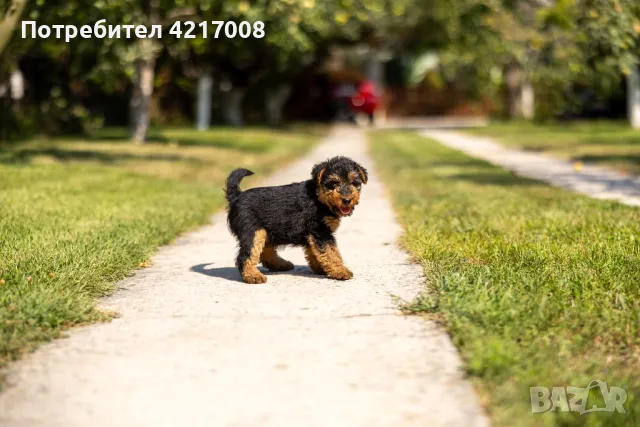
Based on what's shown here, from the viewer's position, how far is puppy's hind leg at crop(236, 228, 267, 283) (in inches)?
314

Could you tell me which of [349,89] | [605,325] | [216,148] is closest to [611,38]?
[216,148]

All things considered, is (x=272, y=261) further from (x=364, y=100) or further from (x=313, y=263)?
(x=364, y=100)

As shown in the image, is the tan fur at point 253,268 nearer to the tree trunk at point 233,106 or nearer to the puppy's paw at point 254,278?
the puppy's paw at point 254,278

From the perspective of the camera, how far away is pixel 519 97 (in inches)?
2000

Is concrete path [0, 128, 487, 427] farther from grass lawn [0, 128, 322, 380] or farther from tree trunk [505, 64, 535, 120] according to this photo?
tree trunk [505, 64, 535, 120]

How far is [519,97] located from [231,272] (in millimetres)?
43761

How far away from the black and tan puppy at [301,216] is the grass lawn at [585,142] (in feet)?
40.6

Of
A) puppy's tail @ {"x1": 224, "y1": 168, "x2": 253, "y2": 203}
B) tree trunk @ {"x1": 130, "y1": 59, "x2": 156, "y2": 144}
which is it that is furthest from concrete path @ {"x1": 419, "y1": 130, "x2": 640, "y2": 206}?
tree trunk @ {"x1": 130, "y1": 59, "x2": 156, "y2": 144}

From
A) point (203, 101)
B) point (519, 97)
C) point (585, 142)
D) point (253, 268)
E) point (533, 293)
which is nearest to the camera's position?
point (533, 293)

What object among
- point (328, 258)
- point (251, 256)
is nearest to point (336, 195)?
point (328, 258)

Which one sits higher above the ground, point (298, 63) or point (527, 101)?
point (298, 63)

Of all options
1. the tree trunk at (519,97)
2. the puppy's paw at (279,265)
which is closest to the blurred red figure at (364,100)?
the tree trunk at (519,97)

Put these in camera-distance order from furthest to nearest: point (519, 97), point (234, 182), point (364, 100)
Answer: point (519, 97), point (364, 100), point (234, 182)

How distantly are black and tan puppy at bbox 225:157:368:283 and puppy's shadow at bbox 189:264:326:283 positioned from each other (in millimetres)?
304
